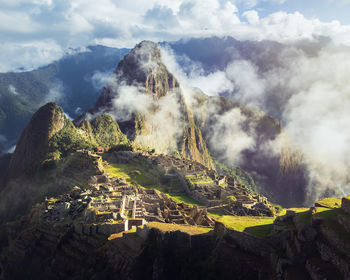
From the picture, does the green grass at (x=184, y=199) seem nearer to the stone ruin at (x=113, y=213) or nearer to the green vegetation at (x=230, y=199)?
the green vegetation at (x=230, y=199)

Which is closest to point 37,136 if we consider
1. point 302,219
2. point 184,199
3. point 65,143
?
point 65,143

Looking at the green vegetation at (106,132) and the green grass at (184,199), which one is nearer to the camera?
the green grass at (184,199)

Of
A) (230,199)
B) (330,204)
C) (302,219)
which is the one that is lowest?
(302,219)

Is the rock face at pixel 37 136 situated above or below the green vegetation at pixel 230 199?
above

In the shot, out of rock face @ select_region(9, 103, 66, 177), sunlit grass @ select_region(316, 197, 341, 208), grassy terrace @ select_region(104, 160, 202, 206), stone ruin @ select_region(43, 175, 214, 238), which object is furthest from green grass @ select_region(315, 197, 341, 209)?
rock face @ select_region(9, 103, 66, 177)

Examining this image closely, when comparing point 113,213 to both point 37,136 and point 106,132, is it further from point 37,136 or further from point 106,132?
point 106,132

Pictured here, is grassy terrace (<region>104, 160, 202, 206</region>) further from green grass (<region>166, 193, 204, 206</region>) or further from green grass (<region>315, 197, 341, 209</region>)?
green grass (<region>315, 197, 341, 209</region>)

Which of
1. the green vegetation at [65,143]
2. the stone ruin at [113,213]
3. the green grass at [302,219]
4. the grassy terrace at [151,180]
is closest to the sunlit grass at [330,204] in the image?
the green grass at [302,219]

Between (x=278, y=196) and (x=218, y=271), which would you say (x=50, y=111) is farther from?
(x=278, y=196)

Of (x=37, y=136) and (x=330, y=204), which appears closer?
(x=330, y=204)
